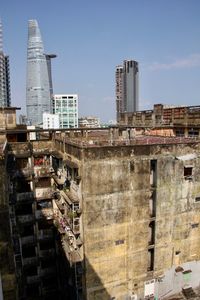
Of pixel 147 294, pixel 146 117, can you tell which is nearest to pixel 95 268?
pixel 147 294

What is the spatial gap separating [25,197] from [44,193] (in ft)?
8.32

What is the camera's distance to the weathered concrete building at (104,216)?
24500 mm

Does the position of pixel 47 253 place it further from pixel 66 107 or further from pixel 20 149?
pixel 66 107

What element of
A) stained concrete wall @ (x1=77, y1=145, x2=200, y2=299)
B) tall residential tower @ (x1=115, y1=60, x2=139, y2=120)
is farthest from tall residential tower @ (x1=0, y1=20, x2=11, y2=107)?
stained concrete wall @ (x1=77, y1=145, x2=200, y2=299)

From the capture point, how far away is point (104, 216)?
81.4 feet

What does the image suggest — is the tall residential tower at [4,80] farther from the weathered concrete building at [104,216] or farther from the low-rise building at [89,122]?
the weathered concrete building at [104,216]

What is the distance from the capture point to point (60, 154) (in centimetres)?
3011

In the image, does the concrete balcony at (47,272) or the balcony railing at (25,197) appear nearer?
the balcony railing at (25,197)

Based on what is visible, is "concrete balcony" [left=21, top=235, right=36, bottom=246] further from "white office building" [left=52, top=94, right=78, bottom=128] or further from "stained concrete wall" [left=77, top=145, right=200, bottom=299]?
"white office building" [left=52, top=94, right=78, bottom=128]

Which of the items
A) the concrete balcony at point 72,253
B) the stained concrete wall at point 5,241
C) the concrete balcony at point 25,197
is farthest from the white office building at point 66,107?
the stained concrete wall at point 5,241

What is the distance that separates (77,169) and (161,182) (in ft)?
29.2

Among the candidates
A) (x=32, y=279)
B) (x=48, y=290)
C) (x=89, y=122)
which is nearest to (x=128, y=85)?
(x=89, y=122)

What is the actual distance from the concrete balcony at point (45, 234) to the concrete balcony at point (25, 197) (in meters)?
4.52

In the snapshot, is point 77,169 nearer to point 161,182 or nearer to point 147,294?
point 161,182
